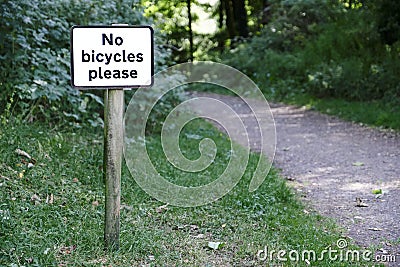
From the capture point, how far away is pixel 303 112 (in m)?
13.7

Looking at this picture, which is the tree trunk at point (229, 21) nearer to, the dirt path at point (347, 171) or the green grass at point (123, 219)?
the dirt path at point (347, 171)

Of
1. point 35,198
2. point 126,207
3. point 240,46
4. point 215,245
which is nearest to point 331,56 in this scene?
point 240,46

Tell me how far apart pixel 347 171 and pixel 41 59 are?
477 cm

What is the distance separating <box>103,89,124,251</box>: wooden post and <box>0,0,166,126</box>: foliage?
9.56 ft

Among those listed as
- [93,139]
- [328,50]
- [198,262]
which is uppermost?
[328,50]

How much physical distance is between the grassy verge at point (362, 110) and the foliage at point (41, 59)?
6122mm

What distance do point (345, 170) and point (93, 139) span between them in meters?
3.71

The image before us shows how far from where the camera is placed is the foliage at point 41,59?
23.5 ft

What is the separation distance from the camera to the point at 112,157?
423cm

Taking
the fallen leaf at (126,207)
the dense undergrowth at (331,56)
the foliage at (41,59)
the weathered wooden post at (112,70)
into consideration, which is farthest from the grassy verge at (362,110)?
the weathered wooden post at (112,70)

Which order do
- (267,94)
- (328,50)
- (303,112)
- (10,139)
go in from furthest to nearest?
1. (267,94)
2. (328,50)
3. (303,112)
4. (10,139)

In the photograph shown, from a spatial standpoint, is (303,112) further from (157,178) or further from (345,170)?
(157,178)

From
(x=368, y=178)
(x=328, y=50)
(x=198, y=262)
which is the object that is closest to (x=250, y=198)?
(x=198, y=262)

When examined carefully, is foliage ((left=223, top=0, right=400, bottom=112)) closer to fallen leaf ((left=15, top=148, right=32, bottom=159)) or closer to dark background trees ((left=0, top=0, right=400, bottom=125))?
dark background trees ((left=0, top=0, right=400, bottom=125))
